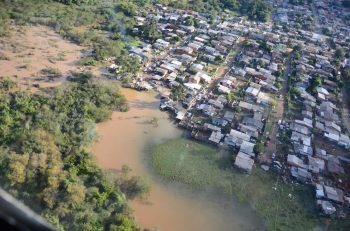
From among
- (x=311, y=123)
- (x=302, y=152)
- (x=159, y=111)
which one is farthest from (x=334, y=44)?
(x=159, y=111)

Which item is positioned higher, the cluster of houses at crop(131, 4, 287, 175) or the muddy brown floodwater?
the cluster of houses at crop(131, 4, 287, 175)

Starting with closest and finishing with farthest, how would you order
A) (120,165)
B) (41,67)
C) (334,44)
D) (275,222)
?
(275,222) < (120,165) < (41,67) < (334,44)

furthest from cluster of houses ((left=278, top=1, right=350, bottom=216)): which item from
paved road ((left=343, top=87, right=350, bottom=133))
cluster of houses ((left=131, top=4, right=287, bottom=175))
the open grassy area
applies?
cluster of houses ((left=131, top=4, right=287, bottom=175))

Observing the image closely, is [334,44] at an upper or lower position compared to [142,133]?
upper

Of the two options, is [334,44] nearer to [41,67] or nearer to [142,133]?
[142,133]

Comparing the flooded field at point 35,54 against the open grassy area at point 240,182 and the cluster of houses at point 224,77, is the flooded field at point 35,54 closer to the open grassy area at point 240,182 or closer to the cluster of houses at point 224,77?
the cluster of houses at point 224,77

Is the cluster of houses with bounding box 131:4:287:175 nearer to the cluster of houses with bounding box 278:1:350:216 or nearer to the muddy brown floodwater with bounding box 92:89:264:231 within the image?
the cluster of houses with bounding box 278:1:350:216

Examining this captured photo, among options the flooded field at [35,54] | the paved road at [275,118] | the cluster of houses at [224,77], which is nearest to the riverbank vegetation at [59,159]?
the flooded field at [35,54]

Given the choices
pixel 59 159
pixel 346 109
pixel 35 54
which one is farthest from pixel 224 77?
pixel 59 159
